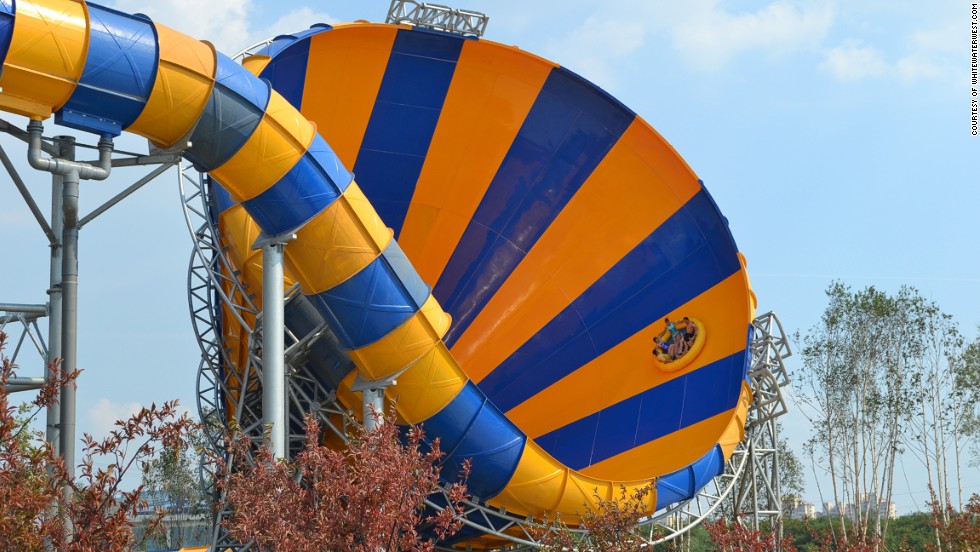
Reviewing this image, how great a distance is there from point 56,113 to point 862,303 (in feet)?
79.9

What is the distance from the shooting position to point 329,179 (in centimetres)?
1169

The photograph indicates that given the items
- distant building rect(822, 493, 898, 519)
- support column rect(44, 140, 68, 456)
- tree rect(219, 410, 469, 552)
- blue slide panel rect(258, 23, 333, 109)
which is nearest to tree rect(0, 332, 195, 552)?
tree rect(219, 410, 469, 552)

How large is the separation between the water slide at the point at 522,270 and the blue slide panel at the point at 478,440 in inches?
1.0

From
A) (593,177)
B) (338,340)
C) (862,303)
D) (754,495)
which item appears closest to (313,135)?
(338,340)

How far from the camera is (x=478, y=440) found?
1316cm

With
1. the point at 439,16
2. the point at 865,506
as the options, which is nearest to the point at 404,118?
the point at 439,16

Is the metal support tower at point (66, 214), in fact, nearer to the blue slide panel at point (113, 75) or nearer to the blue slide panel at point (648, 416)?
the blue slide panel at point (113, 75)

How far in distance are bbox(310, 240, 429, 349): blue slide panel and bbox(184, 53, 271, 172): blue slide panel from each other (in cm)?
197

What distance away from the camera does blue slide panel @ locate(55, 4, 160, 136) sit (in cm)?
973

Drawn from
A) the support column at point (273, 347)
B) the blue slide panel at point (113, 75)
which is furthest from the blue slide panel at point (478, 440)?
the blue slide panel at point (113, 75)

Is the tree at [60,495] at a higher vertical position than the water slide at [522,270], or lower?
lower

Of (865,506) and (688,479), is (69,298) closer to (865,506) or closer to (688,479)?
(688,479)

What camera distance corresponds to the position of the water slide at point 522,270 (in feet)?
42.7

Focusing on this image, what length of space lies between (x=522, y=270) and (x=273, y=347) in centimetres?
716
